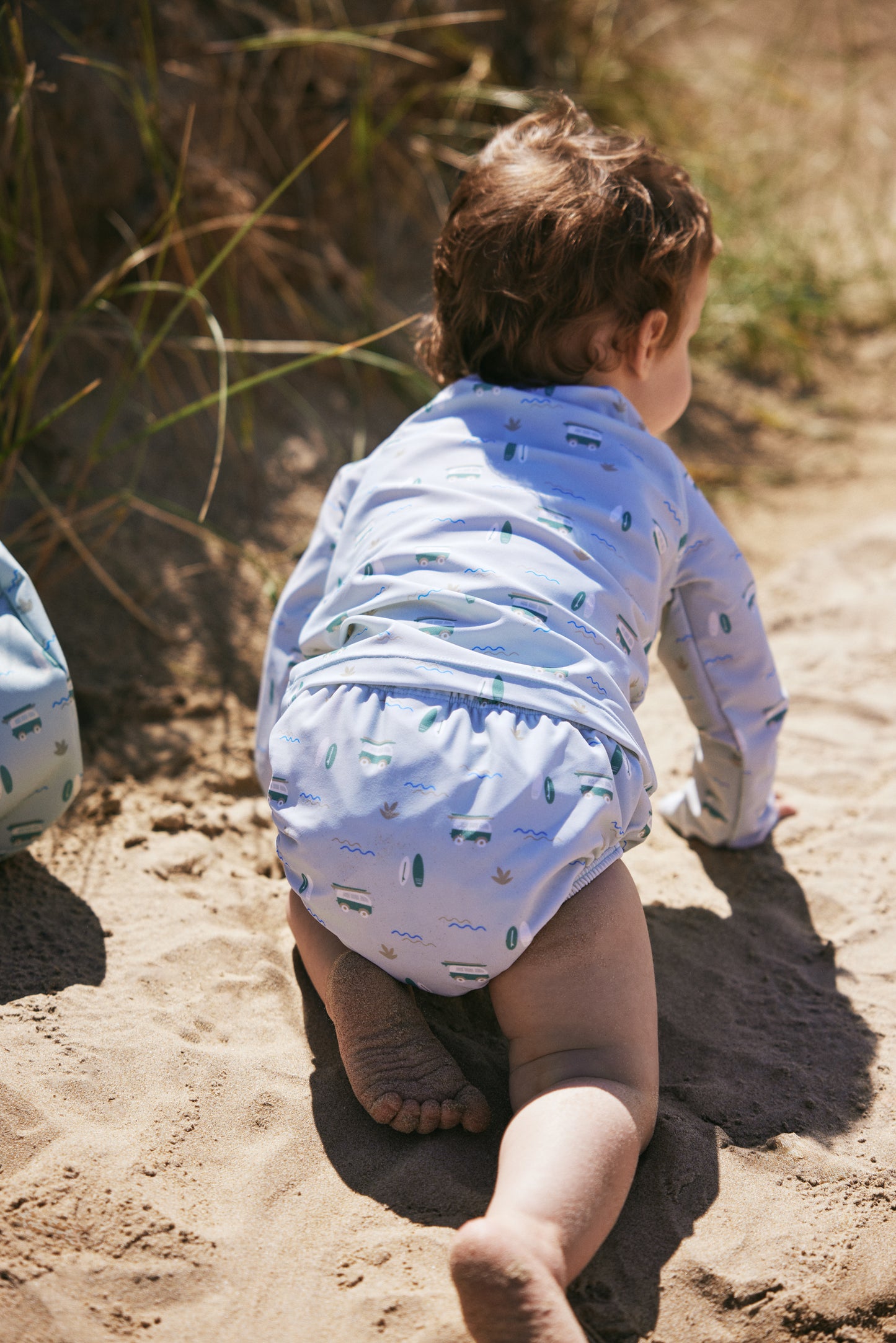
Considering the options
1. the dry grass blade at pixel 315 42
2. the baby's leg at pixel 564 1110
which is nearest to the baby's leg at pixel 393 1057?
the baby's leg at pixel 564 1110

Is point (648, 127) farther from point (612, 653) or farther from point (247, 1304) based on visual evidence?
point (247, 1304)

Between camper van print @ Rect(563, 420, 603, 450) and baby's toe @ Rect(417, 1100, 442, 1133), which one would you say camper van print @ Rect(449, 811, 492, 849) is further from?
camper van print @ Rect(563, 420, 603, 450)

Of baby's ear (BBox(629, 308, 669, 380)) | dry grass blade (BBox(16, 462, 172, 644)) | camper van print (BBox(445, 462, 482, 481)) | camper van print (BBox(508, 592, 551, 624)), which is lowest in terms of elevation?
dry grass blade (BBox(16, 462, 172, 644))

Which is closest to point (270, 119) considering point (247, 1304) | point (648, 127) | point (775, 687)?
point (648, 127)

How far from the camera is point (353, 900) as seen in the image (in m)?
1.33

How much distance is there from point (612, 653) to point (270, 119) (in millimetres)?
2403

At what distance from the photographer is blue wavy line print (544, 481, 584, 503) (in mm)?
1524

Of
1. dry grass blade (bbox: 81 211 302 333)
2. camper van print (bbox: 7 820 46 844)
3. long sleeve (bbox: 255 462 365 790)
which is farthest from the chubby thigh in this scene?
dry grass blade (bbox: 81 211 302 333)

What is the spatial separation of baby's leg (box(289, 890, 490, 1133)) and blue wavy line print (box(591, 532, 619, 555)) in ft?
2.13

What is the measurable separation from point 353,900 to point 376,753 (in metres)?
0.18

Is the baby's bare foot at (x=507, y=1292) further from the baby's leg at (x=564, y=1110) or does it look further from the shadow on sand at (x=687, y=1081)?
the shadow on sand at (x=687, y=1081)

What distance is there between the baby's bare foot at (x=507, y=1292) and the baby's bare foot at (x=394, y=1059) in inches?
12.0

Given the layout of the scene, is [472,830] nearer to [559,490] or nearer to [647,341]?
[559,490]

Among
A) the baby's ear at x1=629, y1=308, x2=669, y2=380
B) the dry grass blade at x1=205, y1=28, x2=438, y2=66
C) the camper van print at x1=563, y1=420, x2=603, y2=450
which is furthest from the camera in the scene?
the dry grass blade at x1=205, y1=28, x2=438, y2=66
